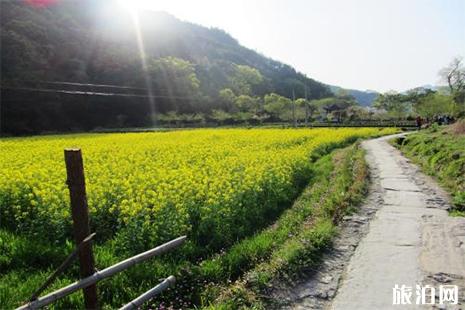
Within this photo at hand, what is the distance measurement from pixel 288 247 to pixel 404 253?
1.68 meters

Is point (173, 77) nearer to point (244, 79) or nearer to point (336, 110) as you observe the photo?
point (336, 110)

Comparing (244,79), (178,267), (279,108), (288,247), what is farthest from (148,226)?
(244,79)

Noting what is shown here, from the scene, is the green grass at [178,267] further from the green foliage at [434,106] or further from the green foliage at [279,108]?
the green foliage at [279,108]

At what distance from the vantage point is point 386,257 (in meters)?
5.73

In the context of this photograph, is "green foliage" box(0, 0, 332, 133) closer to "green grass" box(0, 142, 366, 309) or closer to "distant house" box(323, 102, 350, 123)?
"distant house" box(323, 102, 350, 123)

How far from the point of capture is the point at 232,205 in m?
7.98

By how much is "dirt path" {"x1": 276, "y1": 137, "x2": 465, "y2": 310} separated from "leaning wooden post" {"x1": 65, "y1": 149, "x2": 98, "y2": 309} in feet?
7.60

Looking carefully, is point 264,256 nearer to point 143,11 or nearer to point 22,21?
point 22,21

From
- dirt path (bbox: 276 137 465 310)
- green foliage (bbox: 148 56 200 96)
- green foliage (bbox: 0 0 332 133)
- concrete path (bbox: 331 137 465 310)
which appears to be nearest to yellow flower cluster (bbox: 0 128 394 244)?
dirt path (bbox: 276 137 465 310)

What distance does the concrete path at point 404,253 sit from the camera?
4742 mm

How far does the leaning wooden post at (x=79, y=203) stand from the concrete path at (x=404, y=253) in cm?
270

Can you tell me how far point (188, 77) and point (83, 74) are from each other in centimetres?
2242

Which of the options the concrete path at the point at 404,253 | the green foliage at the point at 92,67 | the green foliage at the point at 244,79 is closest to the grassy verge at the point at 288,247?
the concrete path at the point at 404,253

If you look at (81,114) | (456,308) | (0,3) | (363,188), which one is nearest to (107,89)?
(81,114)
